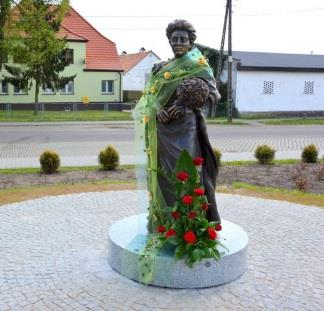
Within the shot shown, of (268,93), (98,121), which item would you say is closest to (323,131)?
(268,93)

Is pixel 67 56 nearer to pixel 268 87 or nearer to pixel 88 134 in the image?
pixel 268 87

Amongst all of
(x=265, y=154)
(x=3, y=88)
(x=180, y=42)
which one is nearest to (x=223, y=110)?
(x=3, y=88)

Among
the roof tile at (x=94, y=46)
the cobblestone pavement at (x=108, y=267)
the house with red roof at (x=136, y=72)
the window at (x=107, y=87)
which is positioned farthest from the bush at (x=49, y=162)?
the house with red roof at (x=136, y=72)

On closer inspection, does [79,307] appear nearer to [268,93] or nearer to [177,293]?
[177,293]

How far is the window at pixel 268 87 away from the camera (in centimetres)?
3375

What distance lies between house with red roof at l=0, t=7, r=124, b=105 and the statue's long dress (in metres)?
33.0

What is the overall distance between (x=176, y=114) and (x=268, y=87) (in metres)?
30.2

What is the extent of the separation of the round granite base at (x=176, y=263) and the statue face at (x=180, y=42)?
1.88m

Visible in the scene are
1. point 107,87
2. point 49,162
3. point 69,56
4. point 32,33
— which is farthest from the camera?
point 107,87

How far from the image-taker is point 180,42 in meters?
4.91

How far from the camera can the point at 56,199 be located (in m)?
8.58

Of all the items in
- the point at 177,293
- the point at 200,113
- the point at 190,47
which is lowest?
the point at 177,293

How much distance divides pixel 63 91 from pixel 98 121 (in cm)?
1086

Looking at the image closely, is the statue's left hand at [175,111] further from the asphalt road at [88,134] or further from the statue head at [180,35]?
the asphalt road at [88,134]
